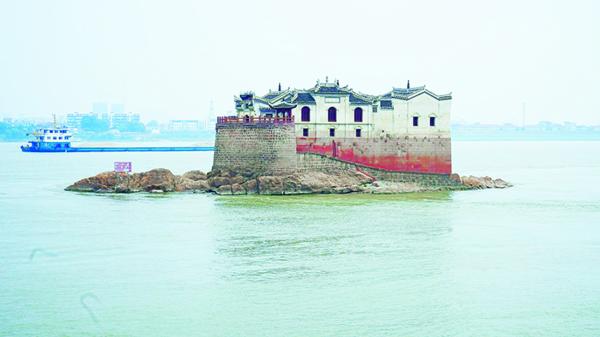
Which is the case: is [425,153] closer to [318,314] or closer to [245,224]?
[245,224]

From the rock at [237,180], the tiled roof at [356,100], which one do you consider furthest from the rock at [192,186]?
the tiled roof at [356,100]

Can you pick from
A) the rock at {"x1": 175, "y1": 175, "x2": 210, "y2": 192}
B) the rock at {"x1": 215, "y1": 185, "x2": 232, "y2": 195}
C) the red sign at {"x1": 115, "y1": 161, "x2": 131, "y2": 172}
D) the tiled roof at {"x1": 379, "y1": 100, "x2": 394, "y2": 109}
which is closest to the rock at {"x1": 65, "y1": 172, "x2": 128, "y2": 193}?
the red sign at {"x1": 115, "y1": 161, "x2": 131, "y2": 172}

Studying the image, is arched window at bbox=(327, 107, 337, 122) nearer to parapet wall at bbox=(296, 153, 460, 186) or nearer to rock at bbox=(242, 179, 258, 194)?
parapet wall at bbox=(296, 153, 460, 186)

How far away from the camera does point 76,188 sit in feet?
130

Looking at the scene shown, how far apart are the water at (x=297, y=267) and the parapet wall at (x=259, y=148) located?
2.12 metres

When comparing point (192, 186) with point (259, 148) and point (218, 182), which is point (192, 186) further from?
point (259, 148)

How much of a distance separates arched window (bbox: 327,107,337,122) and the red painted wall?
2.84 feet

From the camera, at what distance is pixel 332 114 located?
132 feet

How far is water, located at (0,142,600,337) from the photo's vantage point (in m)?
18.1

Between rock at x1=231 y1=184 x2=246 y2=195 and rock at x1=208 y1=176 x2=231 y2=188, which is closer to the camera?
rock at x1=231 y1=184 x2=246 y2=195

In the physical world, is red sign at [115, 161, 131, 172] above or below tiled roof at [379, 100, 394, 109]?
below

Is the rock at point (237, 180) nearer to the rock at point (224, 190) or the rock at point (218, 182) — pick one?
the rock at point (218, 182)

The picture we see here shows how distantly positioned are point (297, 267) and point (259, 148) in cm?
1574

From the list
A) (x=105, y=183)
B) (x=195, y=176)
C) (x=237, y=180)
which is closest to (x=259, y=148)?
(x=237, y=180)
